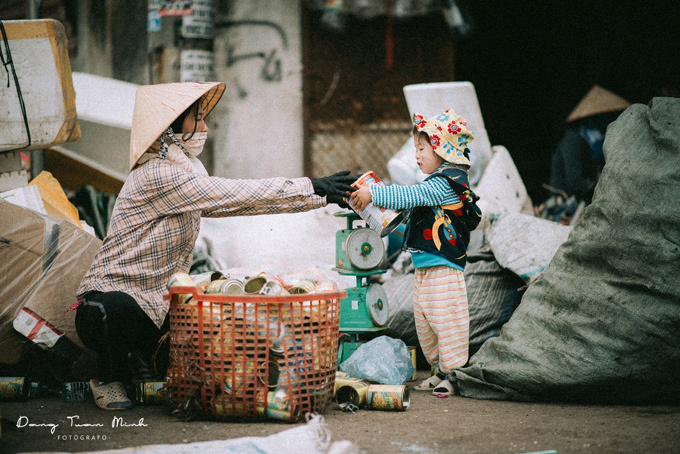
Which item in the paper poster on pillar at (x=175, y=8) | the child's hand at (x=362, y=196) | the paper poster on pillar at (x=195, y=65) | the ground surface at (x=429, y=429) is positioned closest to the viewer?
the ground surface at (x=429, y=429)

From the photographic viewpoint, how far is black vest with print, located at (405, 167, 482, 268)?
10.8ft

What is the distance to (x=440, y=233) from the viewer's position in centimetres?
329

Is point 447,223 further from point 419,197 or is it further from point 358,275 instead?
point 358,275

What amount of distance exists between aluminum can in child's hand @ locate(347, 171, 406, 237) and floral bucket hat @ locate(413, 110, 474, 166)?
1.09 ft

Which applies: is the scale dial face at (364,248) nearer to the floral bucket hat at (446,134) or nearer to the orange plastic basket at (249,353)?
the floral bucket hat at (446,134)

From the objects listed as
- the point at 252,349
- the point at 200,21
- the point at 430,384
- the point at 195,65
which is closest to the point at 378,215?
the point at 430,384

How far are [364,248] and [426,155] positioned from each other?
0.55m

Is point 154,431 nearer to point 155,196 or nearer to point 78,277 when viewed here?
point 155,196

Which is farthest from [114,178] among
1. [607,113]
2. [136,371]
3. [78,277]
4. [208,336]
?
[607,113]

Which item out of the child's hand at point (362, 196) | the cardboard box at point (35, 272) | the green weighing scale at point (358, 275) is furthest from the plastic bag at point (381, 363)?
the cardboard box at point (35, 272)

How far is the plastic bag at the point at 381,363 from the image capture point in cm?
315

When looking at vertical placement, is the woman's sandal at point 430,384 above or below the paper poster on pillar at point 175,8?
below

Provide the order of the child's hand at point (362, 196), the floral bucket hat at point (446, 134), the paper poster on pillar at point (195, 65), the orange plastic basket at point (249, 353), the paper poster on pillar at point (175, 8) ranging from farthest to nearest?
the paper poster on pillar at point (195, 65), the paper poster on pillar at point (175, 8), the floral bucket hat at point (446, 134), the child's hand at point (362, 196), the orange plastic basket at point (249, 353)

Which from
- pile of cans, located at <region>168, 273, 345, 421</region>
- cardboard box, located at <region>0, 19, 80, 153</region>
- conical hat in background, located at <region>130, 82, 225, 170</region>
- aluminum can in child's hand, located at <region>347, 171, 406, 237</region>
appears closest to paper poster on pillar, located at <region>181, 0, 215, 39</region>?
cardboard box, located at <region>0, 19, 80, 153</region>
